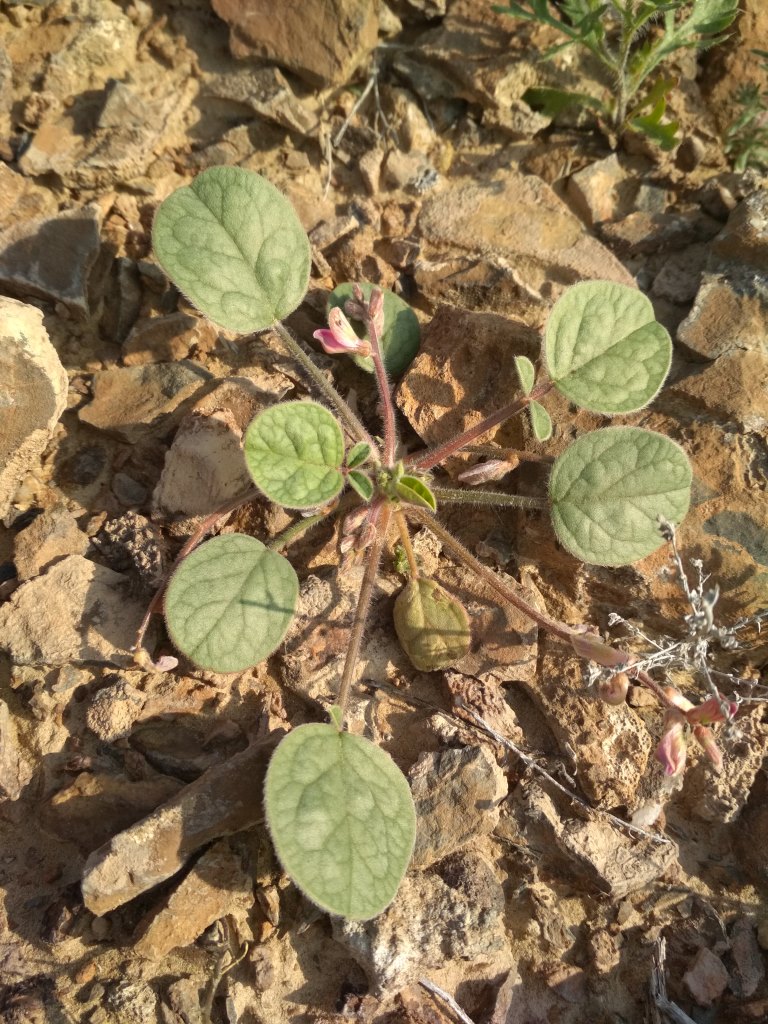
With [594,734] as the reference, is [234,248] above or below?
above

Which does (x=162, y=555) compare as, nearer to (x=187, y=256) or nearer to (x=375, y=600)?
(x=375, y=600)

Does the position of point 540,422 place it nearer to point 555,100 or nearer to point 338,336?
point 338,336

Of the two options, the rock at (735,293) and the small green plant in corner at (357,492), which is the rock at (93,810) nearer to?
the small green plant in corner at (357,492)

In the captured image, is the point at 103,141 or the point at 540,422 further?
the point at 103,141

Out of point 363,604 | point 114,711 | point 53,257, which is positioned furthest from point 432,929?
point 53,257

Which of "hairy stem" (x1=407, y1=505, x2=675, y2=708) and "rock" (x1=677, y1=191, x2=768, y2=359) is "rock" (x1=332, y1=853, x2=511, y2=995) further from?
"rock" (x1=677, y1=191, x2=768, y2=359)

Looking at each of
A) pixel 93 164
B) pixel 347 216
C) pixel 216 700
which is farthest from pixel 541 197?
pixel 216 700
